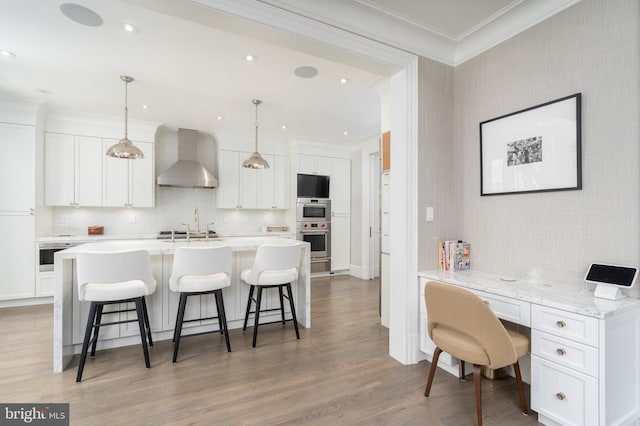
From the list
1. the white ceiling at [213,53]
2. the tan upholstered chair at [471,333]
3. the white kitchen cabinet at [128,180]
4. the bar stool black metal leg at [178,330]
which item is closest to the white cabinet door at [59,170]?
the white kitchen cabinet at [128,180]

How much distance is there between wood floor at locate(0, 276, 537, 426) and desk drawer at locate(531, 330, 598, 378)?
0.46 metres

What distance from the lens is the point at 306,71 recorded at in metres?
3.10

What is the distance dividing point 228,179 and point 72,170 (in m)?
2.33

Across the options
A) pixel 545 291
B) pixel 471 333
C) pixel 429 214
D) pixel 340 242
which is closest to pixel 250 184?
pixel 340 242

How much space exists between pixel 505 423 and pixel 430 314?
28.2 inches

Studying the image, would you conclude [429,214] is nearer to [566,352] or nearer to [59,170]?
[566,352]

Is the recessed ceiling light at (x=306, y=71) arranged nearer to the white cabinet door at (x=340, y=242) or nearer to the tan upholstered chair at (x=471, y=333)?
the tan upholstered chair at (x=471, y=333)

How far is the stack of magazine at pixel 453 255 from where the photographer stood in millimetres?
2525

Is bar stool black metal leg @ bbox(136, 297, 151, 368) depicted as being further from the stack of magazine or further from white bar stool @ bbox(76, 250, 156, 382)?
the stack of magazine

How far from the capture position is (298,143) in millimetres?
5793

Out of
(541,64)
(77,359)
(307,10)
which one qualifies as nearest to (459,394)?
(541,64)

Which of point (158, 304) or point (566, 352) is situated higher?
point (566, 352)

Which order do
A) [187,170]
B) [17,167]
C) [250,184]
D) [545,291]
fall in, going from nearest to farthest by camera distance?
[545,291], [17,167], [187,170], [250,184]

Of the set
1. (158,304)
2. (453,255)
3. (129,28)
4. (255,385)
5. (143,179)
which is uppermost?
(129,28)
